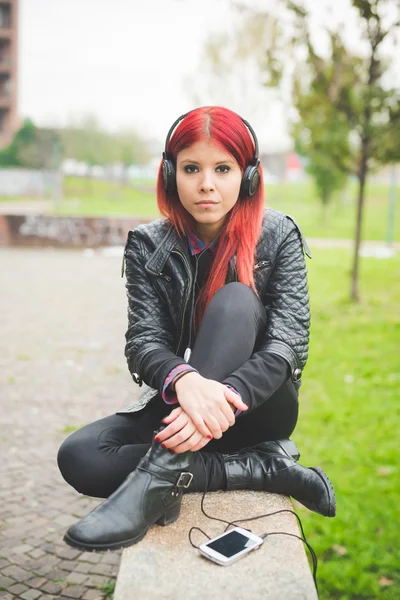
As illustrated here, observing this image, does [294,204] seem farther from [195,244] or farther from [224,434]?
[224,434]

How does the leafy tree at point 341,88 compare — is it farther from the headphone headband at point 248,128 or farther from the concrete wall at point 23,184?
the concrete wall at point 23,184

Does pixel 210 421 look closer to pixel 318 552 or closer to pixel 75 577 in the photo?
pixel 75 577

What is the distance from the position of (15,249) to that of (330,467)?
53.3ft

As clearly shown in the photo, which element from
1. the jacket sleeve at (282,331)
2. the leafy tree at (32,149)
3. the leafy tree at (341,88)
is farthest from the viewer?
the leafy tree at (32,149)

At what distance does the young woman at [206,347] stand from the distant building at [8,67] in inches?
2713

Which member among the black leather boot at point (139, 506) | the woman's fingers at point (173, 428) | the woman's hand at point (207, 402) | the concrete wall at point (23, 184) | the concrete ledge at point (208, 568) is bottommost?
the concrete ledge at point (208, 568)

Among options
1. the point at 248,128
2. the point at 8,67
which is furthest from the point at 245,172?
the point at 8,67

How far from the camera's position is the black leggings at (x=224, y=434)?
224cm

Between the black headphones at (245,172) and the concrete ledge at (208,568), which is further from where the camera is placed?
the black headphones at (245,172)

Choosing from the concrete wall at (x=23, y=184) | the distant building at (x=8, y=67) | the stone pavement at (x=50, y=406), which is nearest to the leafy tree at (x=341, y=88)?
the stone pavement at (x=50, y=406)

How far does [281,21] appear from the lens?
9391 millimetres

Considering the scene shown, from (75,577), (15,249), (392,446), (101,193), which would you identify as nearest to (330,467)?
(392,446)

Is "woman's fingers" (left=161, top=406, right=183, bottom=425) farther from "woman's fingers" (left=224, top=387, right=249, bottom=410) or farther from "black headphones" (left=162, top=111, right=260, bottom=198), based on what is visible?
"black headphones" (left=162, top=111, right=260, bottom=198)

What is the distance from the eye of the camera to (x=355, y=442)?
15.8ft
